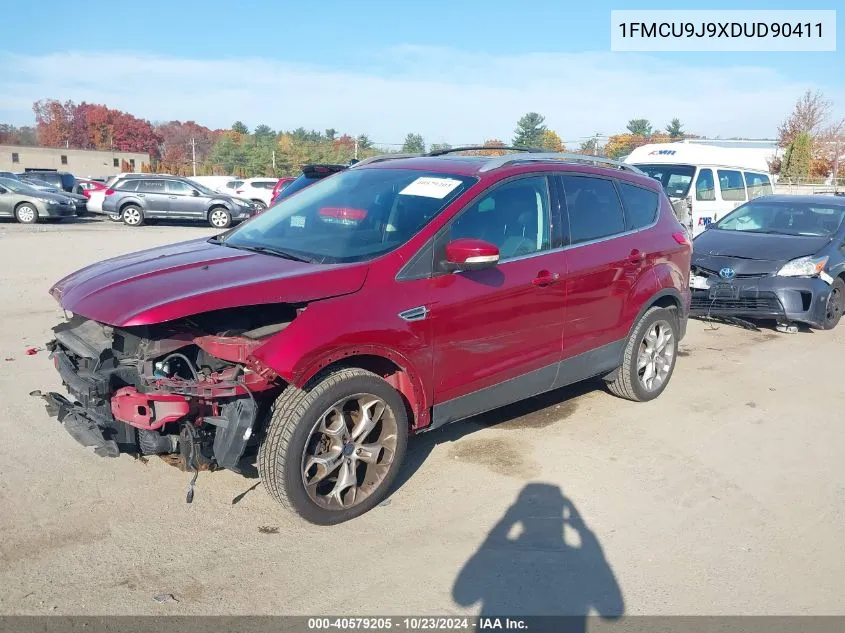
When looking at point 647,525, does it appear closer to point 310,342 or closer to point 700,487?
point 700,487

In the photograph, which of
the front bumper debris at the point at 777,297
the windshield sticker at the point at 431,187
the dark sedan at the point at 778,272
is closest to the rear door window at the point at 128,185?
the dark sedan at the point at 778,272

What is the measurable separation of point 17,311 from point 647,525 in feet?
24.7

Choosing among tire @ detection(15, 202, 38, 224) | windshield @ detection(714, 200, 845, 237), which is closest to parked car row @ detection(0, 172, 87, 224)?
tire @ detection(15, 202, 38, 224)

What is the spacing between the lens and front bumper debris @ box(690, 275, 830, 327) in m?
8.41

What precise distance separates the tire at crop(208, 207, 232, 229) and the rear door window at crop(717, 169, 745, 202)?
15050 millimetres

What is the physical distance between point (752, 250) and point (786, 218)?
134cm

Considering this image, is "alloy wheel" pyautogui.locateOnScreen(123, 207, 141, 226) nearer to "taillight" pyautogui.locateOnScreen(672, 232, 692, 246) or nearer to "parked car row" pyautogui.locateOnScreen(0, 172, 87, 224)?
"parked car row" pyautogui.locateOnScreen(0, 172, 87, 224)

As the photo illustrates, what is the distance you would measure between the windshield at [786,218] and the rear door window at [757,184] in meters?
4.44

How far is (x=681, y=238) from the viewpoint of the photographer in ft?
20.1

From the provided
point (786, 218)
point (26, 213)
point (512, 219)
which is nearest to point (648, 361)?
point (512, 219)

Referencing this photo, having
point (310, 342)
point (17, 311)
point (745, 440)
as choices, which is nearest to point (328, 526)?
point (310, 342)

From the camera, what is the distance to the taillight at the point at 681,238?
6.06 meters

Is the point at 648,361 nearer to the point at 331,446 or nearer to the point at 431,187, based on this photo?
the point at 431,187

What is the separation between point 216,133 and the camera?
279 ft
